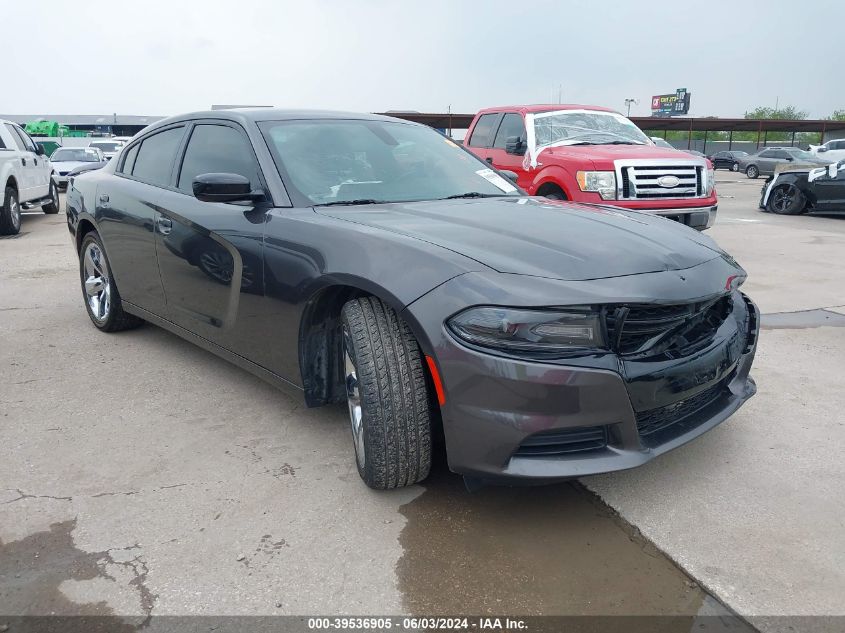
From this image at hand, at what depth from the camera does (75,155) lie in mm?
20609

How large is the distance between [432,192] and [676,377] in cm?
155

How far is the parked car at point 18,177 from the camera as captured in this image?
34.4 feet

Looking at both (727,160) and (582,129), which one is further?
(727,160)

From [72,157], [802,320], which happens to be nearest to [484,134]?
[802,320]

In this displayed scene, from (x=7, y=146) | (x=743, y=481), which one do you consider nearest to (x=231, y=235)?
(x=743, y=481)

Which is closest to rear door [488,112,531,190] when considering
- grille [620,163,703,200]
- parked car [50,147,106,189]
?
grille [620,163,703,200]

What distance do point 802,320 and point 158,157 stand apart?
4735 mm

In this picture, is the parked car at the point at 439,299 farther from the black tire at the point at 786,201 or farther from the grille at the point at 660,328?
the black tire at the point at 786,201

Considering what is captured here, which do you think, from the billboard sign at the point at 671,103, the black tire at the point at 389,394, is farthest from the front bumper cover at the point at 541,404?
the billboard sign at the point at 671,103

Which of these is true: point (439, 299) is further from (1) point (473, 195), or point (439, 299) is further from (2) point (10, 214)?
(2) point (10, 214)

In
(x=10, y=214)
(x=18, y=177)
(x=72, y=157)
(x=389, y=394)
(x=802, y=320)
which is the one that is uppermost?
(x=72, y=157)

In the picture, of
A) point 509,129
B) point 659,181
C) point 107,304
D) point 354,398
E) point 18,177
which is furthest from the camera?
point 18,177

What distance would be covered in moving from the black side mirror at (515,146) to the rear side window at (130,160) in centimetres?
478

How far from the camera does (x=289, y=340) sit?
2.91 meters
